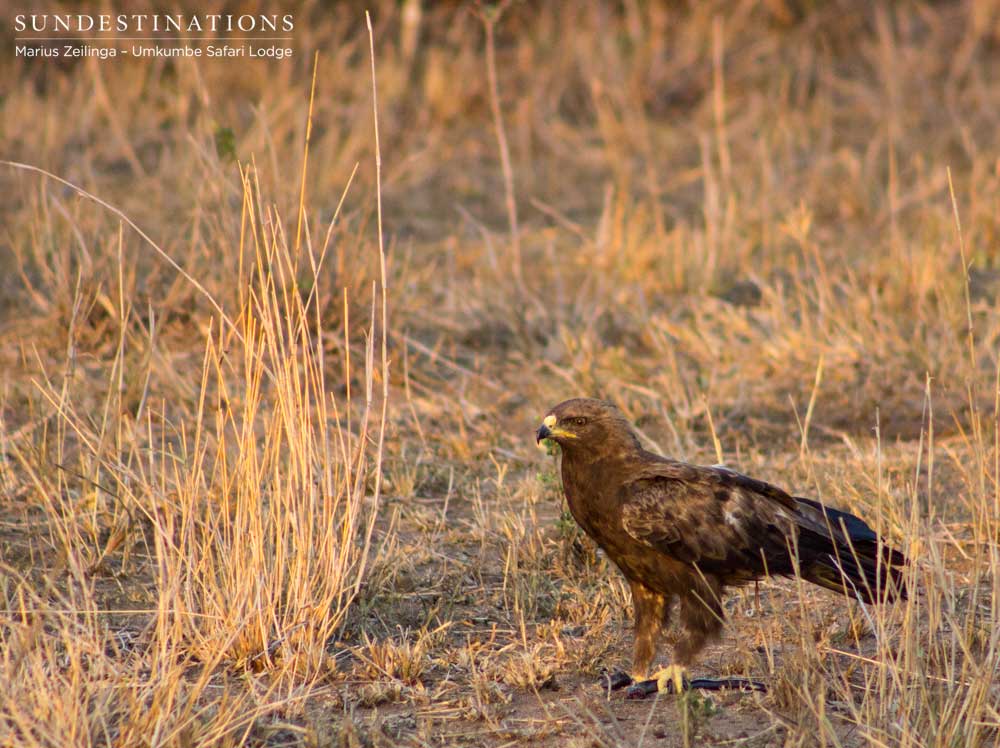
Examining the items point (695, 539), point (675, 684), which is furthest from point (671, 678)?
point (695, 539)

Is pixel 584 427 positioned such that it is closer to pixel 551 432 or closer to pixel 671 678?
pixel 551 432

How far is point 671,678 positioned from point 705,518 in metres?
0.46

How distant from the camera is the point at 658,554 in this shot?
3986mm

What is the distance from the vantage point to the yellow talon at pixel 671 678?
3832 millimetres

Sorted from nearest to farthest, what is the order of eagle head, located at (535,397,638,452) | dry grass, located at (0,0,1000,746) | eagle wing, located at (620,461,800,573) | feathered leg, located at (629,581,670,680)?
1. dry grass, located at (0,0,1000,746)
2. eagle wing, located at (620,461,800,573)
3. feathered leg, located at (629,581,670,680)
4. eagle head, located at (535,397,638,452)

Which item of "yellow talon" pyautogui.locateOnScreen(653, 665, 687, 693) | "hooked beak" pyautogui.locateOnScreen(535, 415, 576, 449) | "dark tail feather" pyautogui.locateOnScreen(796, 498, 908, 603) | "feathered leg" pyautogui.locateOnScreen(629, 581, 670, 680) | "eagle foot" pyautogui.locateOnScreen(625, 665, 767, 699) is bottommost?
"eagle foot" pyautogui.locateOnScreen(625, 665, 767, 699)

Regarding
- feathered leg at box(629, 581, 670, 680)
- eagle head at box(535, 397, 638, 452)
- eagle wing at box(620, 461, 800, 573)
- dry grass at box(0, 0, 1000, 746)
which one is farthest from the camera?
eagle head at box(535, 397, 638, 452)

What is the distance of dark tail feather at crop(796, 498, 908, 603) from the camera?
3.95 m

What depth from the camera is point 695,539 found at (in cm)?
394

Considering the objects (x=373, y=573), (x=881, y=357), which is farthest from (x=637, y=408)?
(x=373, y=573)

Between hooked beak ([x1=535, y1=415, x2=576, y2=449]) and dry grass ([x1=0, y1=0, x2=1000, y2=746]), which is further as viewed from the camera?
hooked beak ([x1=535, y1=415, x2=576, y2=449])

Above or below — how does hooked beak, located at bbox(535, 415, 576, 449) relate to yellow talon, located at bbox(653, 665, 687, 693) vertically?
above

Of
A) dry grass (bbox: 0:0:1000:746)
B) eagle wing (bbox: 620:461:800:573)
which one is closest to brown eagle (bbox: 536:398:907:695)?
eagle wing (bbox: 620:461:800:573)

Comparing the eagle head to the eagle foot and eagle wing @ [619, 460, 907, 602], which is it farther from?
the eagle foot
